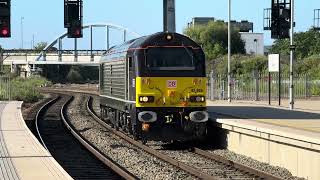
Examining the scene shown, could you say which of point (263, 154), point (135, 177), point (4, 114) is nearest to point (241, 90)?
point (4, 114)

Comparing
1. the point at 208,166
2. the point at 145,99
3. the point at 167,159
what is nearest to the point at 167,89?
the point at 145,99

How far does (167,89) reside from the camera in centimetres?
1848

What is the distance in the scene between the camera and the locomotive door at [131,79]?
18766 mm

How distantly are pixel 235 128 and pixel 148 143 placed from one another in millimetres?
3922

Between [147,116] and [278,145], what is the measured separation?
14.2ft

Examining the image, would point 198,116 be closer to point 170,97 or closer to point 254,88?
point 170,97

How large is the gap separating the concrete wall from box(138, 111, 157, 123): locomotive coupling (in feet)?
6.53

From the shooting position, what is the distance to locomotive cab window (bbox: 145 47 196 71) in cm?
1864

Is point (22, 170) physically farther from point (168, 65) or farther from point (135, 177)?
point (168, 65)

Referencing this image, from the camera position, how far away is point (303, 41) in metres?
101

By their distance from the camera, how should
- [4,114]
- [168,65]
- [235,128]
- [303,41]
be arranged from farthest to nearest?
[303,41], [4,114], [168,65], [235,128]

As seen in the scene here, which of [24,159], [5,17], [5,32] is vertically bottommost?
[24,159]

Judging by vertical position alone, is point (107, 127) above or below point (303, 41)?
below

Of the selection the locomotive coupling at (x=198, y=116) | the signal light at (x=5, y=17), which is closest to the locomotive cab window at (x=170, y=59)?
the locomotive coupling at (x=198, y=116)
